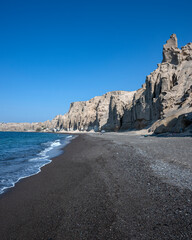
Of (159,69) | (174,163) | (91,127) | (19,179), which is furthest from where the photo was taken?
(91,127)

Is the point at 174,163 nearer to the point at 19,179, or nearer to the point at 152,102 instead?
the point at 19,179

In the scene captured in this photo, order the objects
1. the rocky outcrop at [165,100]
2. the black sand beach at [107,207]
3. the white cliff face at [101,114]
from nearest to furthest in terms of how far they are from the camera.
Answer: the black sand beach at [107,207] < the rocky outcrop at [165,100] < the white cliff face at [101,114]

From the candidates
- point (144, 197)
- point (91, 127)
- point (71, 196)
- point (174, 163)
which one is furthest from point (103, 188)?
point (91, 127)

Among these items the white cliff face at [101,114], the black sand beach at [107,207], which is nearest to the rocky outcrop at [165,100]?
the white cliff face at [101,114]

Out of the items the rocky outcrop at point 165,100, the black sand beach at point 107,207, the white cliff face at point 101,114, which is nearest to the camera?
the black sand beach at point 107,207

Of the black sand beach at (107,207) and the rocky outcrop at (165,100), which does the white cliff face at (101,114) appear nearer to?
the rocky outcrop at (165,100)

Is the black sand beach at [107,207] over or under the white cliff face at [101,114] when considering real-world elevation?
under

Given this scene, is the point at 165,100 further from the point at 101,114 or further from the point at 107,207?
the point at 101,114

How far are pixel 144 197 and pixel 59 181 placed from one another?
412 cm

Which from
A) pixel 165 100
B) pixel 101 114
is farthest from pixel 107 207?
pixel 101 114

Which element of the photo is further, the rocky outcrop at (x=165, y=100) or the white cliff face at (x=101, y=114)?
the white cliff face at (x=101, y=114)

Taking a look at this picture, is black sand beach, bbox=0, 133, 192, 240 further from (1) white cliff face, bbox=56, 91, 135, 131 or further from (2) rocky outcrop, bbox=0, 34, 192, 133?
(1) white cliff face, bbox=56, 91, 135, 131

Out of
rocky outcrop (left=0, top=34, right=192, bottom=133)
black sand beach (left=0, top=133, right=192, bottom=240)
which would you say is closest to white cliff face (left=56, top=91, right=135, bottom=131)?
rocky outcrop (left=0, top=34, right=192, bottom=133)

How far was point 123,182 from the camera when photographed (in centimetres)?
548
